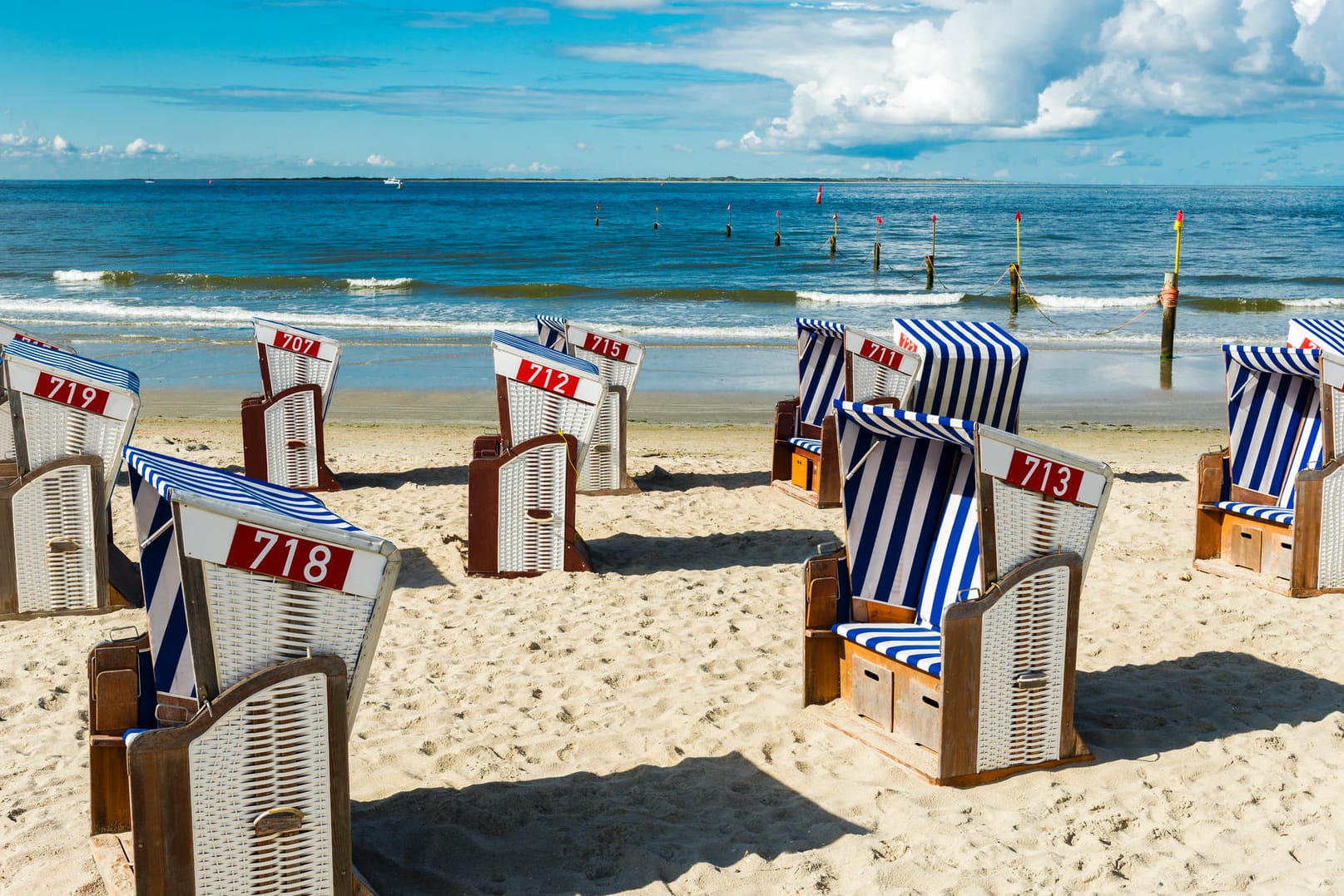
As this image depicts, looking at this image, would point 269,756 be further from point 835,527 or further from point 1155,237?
point 1155,237

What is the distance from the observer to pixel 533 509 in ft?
22.9

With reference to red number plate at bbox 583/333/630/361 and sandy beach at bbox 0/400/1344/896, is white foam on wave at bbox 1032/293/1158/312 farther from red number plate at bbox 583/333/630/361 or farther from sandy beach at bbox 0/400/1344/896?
sandy beach at bbox 0/400/1344/896

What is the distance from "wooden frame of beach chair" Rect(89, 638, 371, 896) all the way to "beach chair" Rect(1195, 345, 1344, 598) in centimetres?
535

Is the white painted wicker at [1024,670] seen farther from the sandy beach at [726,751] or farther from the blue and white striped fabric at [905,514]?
the blue and white striped fabric at [905,514]

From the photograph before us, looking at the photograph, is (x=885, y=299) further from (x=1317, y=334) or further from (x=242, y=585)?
(x=242, y=585)

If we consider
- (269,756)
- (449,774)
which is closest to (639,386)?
(449,774)

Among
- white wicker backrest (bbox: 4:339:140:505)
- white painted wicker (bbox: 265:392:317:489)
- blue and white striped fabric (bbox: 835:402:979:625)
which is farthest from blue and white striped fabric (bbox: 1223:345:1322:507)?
white painted wicker (bbox: 265:392:317:489)

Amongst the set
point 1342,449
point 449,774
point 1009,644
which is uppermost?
point 1342,449

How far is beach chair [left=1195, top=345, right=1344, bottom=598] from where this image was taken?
20.9 ft

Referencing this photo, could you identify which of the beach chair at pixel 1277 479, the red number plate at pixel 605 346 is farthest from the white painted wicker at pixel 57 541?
the beach chair at pixel 1277 479

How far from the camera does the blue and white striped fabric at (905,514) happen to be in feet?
15.6

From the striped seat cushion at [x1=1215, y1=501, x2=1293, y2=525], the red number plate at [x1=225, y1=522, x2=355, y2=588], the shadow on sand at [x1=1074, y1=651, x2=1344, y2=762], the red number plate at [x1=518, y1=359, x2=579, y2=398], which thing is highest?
the red number plate at [x1=518, y1=359, x2=579, y2=398]

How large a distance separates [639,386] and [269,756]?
39.6ft

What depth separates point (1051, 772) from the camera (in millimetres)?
4414
